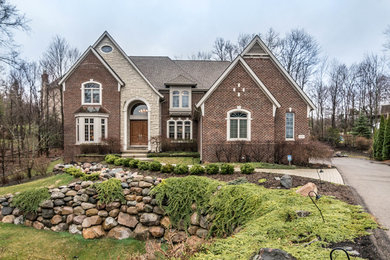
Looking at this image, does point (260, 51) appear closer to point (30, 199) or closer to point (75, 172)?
point (75, 172)

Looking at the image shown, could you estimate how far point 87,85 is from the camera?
15.0m

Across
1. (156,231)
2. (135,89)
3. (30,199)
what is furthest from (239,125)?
(30,199)

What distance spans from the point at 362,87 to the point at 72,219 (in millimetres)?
40629

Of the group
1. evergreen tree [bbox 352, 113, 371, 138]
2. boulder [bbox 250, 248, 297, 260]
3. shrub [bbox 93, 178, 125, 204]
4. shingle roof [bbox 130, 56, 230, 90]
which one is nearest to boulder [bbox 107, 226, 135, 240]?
shrub [bbox 93, 178, 125, 204]

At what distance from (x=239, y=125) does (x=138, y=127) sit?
333 inches

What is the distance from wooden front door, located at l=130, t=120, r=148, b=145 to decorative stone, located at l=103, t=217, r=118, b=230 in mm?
10371

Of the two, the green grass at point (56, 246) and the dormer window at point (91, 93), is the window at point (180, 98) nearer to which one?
the dormer window at point (91, 93)

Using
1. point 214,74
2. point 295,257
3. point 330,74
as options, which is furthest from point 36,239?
point 330,74

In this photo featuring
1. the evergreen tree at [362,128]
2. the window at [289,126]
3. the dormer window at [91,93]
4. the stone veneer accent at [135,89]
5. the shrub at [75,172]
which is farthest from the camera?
the evergreen tree at [362,128]

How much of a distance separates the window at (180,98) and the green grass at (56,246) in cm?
1244

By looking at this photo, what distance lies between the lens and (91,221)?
5.95 m

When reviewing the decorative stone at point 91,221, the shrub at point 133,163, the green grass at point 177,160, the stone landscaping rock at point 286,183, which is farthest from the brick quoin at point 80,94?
the stone landscaping rock at point 286,183

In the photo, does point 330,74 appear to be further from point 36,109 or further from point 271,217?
point 36,109

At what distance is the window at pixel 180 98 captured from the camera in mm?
17016
